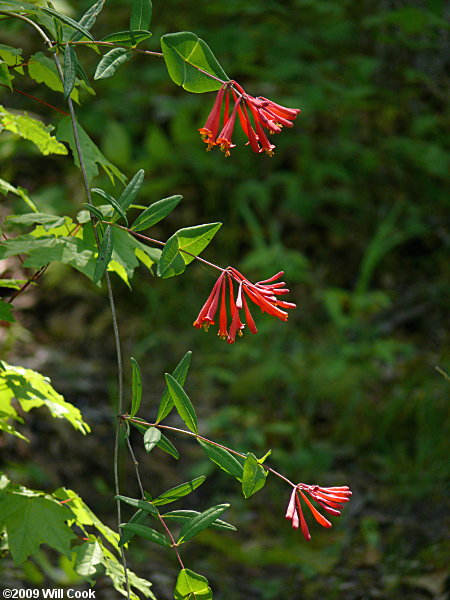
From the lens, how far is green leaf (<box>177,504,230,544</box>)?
Answer: 1055 millimetres

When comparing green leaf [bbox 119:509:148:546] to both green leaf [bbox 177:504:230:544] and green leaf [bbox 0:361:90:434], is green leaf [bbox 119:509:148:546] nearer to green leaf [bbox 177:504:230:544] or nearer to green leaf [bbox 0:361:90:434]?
green leaf [bbox 177:504:230:544]

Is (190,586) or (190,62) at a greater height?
(190,62)

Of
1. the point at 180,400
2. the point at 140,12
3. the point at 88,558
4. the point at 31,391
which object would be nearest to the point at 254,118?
the point at 140,12

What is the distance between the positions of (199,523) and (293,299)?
297 centimetres

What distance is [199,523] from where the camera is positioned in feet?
3.48

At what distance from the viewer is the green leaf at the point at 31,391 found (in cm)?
133

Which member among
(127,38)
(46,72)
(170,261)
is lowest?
(170,261)

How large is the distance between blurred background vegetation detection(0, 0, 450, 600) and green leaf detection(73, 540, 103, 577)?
1.02m

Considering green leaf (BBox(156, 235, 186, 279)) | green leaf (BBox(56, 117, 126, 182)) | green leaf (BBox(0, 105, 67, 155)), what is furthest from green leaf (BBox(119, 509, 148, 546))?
green leaf (BBox(0, 105, 67, 155))

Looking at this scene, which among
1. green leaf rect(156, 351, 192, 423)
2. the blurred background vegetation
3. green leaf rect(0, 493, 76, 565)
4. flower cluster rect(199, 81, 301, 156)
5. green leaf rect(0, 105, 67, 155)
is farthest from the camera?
the blurred background vegetation

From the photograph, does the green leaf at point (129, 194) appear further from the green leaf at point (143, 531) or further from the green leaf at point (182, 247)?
the green leaf at point (143, 531)

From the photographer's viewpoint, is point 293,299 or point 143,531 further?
point 293,299

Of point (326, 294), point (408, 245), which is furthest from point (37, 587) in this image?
point (408, 245)

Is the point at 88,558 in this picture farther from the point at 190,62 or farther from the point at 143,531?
the point at 190,62
